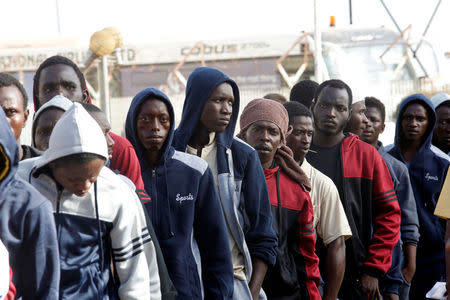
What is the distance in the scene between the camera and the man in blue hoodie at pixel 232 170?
3.82 meters

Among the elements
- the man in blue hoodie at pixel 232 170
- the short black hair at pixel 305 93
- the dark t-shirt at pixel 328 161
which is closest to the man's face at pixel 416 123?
the short black hair at pixel 305 93

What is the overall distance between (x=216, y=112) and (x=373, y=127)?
2.78m

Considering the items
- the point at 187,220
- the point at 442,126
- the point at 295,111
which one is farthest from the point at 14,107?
the point at 442,126

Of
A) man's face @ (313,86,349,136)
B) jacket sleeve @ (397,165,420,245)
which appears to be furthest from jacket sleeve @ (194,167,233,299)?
jacket sleeve @ (397,165,420,245)

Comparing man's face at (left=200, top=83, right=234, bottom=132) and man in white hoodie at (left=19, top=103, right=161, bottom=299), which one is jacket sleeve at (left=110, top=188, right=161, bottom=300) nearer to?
man in white hoodie at (left=19, top=103, right=161, bottom=299)

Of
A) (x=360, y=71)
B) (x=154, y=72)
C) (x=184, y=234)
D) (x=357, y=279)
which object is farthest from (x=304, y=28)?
(x=184, y=234)

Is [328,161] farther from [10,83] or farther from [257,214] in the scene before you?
[10,83]

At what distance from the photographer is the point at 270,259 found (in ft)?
12.9

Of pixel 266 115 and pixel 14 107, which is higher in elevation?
pixel 14 107

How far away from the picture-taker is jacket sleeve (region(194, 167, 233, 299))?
3.54m

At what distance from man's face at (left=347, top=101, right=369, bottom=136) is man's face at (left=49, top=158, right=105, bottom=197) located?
3.59 m

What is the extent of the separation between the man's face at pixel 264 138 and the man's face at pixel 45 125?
1265 millimetres

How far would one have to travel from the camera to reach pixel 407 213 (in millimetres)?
5543

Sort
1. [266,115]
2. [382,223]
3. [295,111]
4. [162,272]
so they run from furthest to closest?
[382,223], [295,111], [266,115], [162,272]
